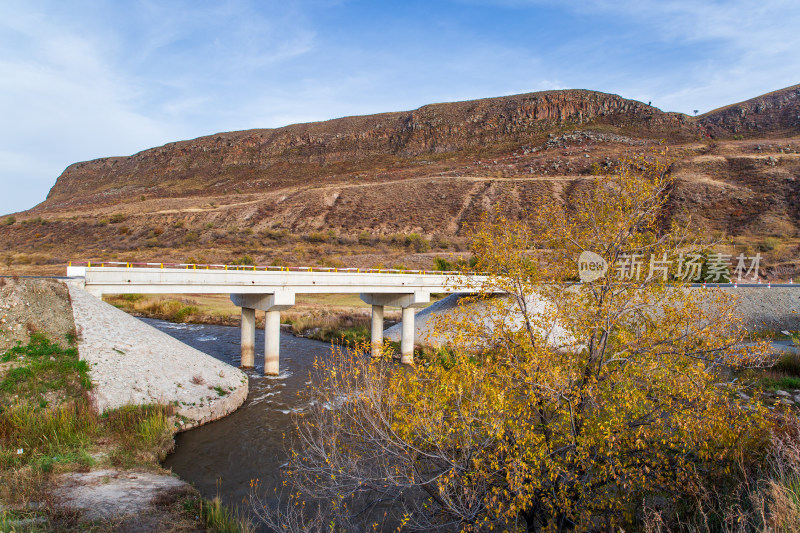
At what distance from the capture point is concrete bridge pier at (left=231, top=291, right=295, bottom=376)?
2162 centimetres

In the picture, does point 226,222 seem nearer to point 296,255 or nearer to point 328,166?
point 296,255

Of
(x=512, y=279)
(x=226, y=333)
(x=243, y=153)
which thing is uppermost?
(x=243, y=153)

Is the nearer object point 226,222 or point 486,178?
point 226,222

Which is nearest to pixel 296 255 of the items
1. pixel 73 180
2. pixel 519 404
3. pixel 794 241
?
pixel 519 404

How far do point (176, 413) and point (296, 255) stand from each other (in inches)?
1641

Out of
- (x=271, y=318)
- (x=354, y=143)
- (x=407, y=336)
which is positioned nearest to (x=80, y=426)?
(x=271, y=318)

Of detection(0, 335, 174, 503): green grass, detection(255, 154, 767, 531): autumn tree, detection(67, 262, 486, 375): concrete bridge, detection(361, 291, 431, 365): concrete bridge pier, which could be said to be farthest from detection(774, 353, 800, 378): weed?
detection(0, 335, 174, 503): green grass

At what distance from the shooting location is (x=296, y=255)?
2154 inches

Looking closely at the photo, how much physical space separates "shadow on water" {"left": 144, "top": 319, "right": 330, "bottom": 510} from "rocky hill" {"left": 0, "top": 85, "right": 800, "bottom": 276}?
3228 cm

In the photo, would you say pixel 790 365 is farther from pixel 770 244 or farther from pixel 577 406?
pixel 770 244

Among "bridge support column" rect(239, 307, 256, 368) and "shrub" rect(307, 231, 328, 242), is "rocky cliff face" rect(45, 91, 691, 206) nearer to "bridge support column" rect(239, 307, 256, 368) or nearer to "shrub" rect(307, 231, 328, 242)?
"shrub" rect(307, 231, 328, 242)

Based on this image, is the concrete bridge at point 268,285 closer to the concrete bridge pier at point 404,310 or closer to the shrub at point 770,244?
the concrete bridge pier at point 404,310

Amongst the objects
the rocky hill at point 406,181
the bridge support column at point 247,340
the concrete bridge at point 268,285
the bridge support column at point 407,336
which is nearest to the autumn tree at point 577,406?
the concrete bridge at point 268,285

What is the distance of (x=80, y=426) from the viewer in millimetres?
11609
